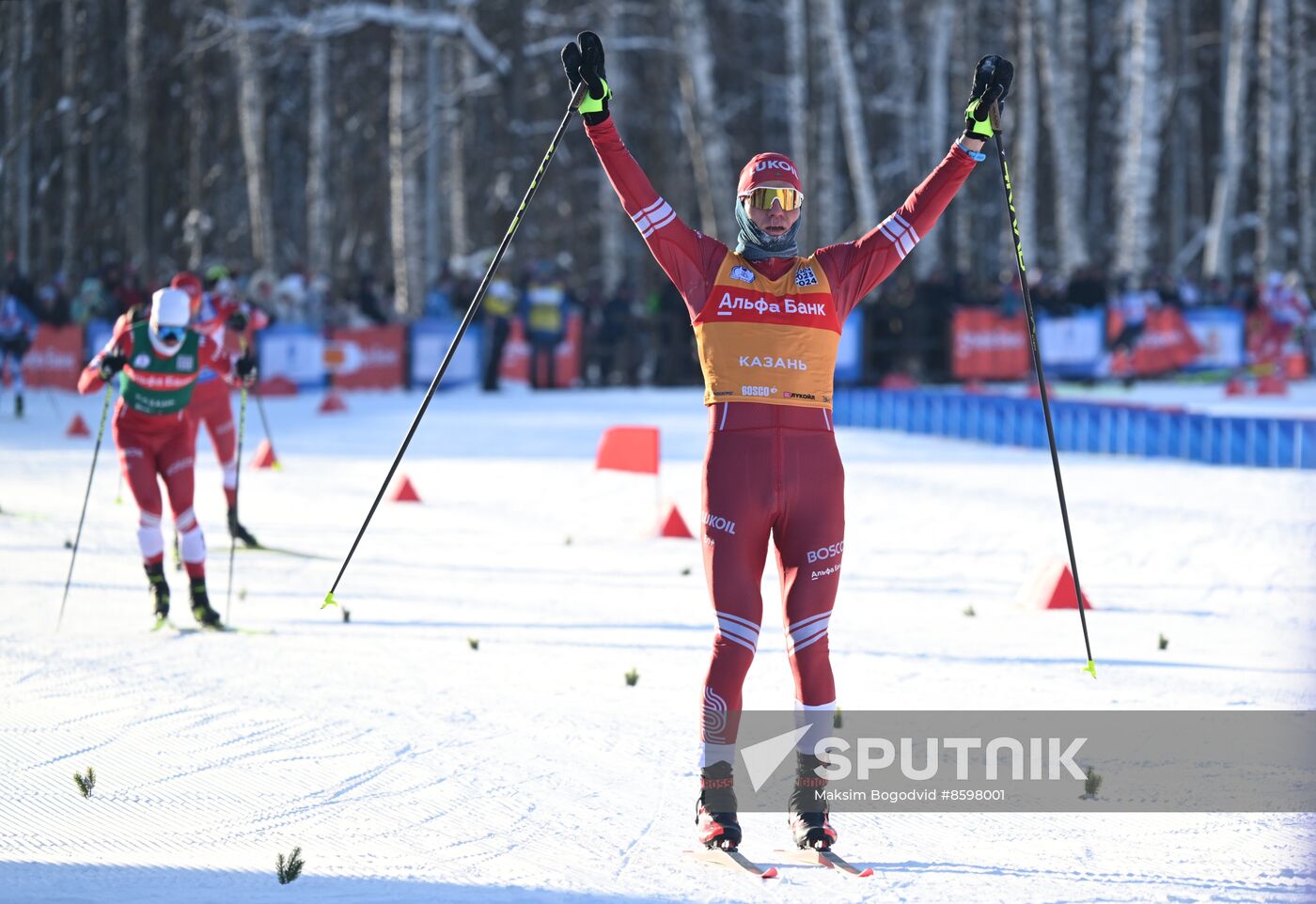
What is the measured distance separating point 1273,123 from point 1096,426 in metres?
20.7

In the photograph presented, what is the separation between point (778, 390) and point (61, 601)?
6103 millimetres

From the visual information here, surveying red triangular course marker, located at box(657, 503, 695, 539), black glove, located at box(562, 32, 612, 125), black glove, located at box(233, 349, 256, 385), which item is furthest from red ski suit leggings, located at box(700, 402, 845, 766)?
red triangular course marker, located at box(657, 503, 695, 539)

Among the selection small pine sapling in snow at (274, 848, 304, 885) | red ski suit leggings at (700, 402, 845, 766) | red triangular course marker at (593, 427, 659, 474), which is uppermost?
red ski suit leggings at (700, 402, 845, 766)

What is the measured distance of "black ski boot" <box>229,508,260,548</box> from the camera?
468 inches

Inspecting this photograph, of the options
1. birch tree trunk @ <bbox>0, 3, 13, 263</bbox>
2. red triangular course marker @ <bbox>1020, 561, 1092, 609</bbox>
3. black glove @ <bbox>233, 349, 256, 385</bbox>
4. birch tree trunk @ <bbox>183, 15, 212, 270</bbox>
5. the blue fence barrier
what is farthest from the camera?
birch tree trunk @ <bbox>183, 15, 212, 270</bbox>

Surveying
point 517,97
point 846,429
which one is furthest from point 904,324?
point 517,97

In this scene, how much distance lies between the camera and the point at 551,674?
326 inches

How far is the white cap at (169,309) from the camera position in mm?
9281

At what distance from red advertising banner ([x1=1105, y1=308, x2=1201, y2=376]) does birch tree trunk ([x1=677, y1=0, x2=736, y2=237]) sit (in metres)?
6.80

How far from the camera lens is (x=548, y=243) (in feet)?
147

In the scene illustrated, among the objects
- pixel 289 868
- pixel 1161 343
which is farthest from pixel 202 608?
pixel 1161 343

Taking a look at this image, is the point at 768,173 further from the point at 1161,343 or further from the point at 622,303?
the point at 1161,343

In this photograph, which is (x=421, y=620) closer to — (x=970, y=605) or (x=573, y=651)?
(x=573, y=651)

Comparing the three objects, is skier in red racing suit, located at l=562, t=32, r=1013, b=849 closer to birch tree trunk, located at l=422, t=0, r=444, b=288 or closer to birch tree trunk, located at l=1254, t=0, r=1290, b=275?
birch tree trunk, located at l=422, t=0, r=444, b=288
